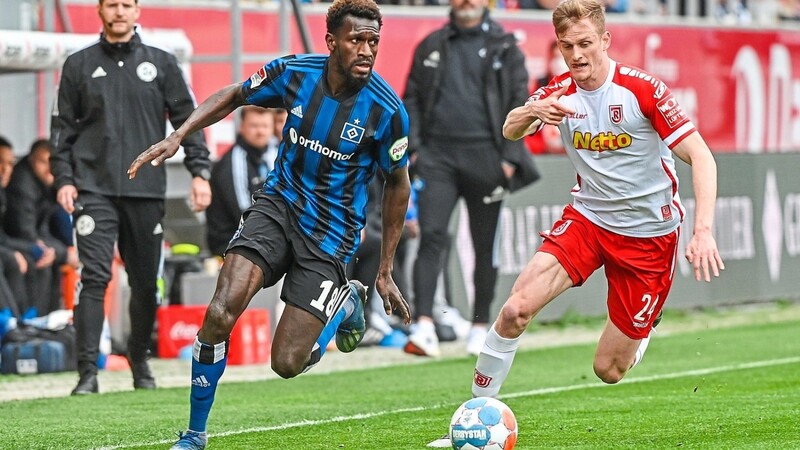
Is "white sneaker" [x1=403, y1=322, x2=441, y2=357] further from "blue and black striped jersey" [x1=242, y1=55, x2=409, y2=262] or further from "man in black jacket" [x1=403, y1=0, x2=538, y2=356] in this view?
"blue and black striped jersey" [x1=242, y1=55, x2=409, y2=262]

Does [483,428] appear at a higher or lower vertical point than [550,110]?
lower

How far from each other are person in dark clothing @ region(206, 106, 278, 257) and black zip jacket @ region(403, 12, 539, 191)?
126 centimetres

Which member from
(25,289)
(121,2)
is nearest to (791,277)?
(25,289)

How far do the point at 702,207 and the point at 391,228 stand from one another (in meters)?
1.67

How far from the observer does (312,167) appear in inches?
307

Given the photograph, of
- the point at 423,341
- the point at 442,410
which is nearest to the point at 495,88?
the point at 423,341

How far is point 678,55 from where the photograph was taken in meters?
20.5

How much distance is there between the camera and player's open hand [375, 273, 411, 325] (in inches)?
313

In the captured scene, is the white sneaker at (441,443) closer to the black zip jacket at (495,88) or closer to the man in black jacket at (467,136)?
the man in black jacket at (467,136)

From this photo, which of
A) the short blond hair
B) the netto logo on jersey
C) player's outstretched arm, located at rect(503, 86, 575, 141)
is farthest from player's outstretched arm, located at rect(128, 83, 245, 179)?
the short blond hair

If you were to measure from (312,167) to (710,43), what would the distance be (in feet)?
46.7

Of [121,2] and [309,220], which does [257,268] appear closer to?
[309,220]

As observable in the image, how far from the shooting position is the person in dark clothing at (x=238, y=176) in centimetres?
1318

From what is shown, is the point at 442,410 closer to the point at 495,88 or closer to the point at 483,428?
the point at 483,428
